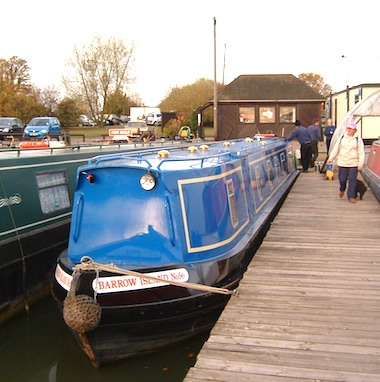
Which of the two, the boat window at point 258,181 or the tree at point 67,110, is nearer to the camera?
the boat window at point 258,181

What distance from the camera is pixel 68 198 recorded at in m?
8.09

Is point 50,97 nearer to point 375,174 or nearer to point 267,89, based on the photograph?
point 267,89


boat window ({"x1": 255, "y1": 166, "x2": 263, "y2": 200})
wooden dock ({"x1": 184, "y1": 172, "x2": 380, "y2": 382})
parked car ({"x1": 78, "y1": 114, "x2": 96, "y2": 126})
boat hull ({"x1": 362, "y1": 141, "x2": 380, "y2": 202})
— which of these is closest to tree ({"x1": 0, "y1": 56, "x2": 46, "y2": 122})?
parked car ({"x1": 78, "y1": 114, "x2": 96, "y2": 126})

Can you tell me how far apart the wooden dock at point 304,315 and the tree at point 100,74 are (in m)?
34.5

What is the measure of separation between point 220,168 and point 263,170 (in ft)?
10.6

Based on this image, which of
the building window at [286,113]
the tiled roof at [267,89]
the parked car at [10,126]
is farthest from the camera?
the tiled roof at [267,89]

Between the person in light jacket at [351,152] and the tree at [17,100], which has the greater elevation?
the tree at [17,100]

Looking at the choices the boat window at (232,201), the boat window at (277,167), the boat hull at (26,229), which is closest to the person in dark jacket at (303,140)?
the boat window at (277,167)

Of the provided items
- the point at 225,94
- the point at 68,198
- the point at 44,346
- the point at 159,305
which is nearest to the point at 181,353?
the point at 159,305

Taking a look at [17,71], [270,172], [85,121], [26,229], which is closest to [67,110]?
[85,121]

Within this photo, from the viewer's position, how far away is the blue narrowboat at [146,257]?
4.66 m

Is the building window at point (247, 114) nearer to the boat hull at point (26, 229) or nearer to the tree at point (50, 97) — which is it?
the tree at point (50, 97)

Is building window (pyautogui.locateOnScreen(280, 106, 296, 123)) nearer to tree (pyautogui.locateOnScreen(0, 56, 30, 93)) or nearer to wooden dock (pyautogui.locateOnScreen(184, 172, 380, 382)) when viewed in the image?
wooden dock (pyautogui.locateOnScreen(184, 172, 380, 382))

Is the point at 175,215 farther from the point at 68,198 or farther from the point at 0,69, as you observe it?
the point at 0,69
